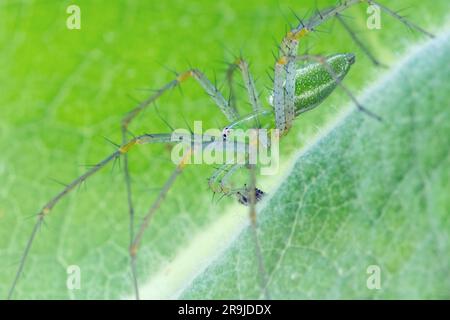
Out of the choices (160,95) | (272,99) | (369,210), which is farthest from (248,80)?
(369,210)

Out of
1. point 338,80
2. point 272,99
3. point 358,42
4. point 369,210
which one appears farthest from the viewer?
point 272,99

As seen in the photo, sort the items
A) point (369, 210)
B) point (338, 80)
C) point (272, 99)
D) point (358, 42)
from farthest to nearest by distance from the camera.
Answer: point (272, 99)
point (358, 42)
point (338, 80)
point (369, 210)

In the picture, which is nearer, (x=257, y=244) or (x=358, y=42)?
(x=257, y=244)

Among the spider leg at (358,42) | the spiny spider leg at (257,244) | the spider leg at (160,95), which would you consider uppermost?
the spider leg at (358,42)

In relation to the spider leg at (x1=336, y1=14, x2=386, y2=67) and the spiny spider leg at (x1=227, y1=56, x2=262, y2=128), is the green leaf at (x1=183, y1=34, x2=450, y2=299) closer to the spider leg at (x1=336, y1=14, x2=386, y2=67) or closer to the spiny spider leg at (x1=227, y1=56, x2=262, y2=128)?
the spider leg at (x1=336, y1=14, x2=386, y2=67)

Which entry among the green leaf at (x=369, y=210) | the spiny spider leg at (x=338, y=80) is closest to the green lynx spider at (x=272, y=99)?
the spiny spider leg at (x=338, y=80)

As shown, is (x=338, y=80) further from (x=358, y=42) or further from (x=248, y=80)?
(x=248, y=80)

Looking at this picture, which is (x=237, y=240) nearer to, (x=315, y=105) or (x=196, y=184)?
(x=196, y=184)

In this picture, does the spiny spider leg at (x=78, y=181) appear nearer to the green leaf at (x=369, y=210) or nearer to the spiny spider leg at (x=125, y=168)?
the spiny spider leg at (x=125, y=168)

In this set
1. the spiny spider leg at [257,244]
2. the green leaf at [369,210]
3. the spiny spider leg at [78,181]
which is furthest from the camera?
the spiny spider leg at [78,181]
